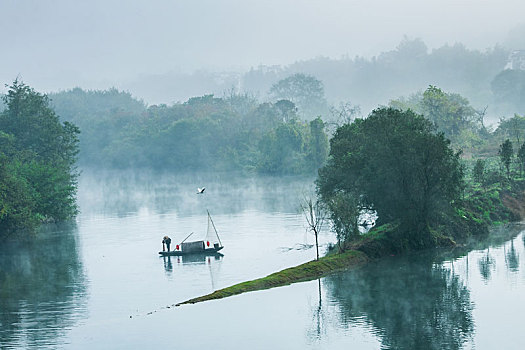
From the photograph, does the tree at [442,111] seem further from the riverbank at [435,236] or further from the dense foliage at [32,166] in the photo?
the dense foliage at [32,166]

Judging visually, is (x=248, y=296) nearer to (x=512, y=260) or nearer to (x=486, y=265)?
(x=486, y=265)

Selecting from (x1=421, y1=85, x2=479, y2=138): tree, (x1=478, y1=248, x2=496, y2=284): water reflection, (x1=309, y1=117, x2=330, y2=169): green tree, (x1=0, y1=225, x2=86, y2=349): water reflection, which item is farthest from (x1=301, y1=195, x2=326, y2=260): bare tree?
(x1=309, y1=117, x2=330, y2=169): green tree

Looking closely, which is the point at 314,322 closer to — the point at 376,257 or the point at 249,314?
the point at 249,314

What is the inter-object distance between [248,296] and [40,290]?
17949mm

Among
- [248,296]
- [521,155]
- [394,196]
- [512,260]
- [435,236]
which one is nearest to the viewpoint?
A: [248,296]

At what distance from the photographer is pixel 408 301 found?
4856cm

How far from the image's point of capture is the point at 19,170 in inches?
3723

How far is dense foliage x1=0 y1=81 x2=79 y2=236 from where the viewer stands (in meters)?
83.2

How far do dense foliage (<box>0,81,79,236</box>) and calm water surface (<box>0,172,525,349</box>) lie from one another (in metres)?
4.37

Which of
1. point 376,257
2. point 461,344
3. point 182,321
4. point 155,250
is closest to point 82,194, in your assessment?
point 155,250

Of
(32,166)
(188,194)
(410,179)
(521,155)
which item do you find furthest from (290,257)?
(188,194)

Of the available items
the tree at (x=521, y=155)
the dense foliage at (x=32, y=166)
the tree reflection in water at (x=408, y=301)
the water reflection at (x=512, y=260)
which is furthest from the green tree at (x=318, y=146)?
the tree reflection in water at (x=408, y=301)

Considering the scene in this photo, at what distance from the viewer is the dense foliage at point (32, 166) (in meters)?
83.2

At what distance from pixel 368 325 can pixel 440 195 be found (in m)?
24.1
